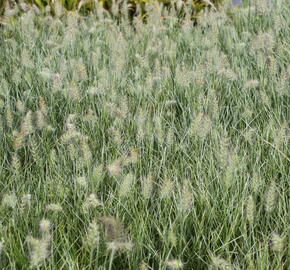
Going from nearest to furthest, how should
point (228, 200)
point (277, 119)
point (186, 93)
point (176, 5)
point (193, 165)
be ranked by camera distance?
point (228, 200) → point (193, 165) → point (277, 119) → point (186, 93) → point (176, 5)

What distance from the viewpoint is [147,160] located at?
2033 millimetres

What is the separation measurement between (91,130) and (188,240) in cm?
77

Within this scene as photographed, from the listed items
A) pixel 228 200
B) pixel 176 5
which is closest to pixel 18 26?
pixel 176 5

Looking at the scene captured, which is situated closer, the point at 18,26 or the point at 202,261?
the point at 202,261

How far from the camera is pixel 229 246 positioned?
1665 millimetres

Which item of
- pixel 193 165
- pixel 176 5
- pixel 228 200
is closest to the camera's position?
pixel 228 200

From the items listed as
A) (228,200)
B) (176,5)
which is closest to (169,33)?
(176,5)

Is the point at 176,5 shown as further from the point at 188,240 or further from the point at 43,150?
the point at 188,240

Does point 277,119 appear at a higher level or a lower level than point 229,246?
higher

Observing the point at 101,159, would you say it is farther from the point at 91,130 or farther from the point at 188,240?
the point at 188,240

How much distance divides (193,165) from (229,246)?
0.36 metres

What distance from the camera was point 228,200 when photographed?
1744 mm

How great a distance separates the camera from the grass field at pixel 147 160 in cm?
154

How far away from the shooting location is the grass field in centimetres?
154
